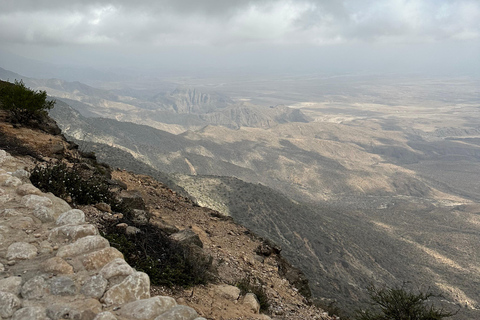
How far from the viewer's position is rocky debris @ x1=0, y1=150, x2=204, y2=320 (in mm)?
3287

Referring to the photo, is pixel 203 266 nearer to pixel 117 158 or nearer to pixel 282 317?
pixel 282 317

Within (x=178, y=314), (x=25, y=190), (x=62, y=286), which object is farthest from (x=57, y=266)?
(x=25, y=190)

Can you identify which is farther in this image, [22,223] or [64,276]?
[22,223]

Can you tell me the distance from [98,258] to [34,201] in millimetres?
2231

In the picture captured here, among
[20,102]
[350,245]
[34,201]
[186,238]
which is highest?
[20,102]

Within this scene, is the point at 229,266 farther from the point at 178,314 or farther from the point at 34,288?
the point at 34,288

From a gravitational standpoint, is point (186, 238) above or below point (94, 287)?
below

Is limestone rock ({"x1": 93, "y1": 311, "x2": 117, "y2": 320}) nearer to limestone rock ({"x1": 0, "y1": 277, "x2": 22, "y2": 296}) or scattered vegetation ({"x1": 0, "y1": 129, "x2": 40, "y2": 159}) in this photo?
limestone rock ({"x1": 0, "y1": 277, "x2": 22, "y2": 296})

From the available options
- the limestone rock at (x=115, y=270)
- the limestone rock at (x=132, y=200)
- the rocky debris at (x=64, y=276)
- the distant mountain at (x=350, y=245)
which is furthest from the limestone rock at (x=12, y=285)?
the distant mountain at (x=350, y=245)

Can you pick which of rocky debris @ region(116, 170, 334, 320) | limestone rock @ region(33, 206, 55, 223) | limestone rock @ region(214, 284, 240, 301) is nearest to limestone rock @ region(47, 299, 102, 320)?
rocky debris @ region(116, 170, 334, 320)

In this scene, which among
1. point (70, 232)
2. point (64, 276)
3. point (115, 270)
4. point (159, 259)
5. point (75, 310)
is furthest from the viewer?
point (159, 259)

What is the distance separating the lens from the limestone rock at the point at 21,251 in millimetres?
4059

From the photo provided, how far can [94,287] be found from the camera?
362cm

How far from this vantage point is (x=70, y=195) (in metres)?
6.98
